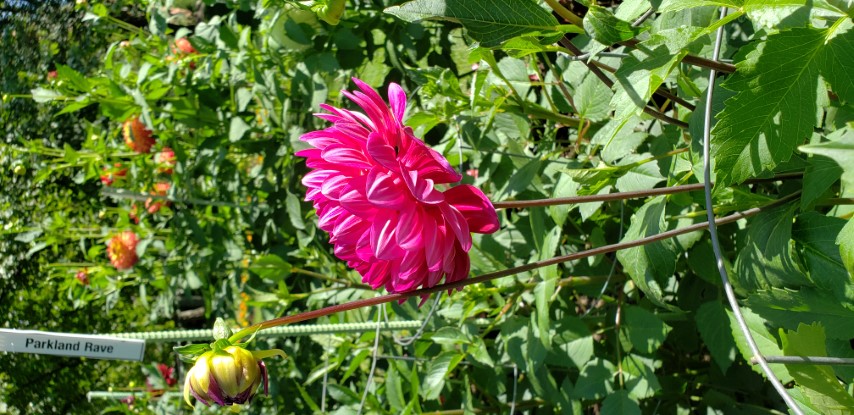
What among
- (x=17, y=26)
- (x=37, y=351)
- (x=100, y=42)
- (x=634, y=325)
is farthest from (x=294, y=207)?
(x=17, y=26)

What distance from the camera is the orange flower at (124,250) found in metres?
2.07

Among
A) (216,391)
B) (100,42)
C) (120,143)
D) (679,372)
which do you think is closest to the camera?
(216,391)

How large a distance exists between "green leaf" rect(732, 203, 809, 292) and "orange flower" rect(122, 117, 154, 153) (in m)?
1.43

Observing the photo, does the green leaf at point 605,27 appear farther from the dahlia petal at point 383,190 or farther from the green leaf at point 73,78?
the green leaf at point 73,78

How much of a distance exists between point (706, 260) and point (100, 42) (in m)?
2.51

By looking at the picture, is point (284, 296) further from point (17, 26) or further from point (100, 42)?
point (17, 26)

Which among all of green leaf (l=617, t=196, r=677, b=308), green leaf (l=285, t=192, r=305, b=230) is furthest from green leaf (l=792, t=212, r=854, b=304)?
green leaf (l=285, t=192, r=305, b=230)

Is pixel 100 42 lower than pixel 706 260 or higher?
higher

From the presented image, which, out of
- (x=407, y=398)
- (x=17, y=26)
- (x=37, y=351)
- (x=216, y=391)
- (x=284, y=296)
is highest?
(x=17, y=26)

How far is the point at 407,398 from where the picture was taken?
1.39 m

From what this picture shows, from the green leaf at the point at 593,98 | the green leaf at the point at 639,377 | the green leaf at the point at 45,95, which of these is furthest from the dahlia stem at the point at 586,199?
the green leaf at the point at 45,95

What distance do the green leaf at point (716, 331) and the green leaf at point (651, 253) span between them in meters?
0.20

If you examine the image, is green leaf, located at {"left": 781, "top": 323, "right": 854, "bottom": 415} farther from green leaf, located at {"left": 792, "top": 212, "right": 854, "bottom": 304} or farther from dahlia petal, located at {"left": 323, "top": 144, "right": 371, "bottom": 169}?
dahlia petal, located at {"left": 323, "top": 144, "right": 371, "bottom": 169}

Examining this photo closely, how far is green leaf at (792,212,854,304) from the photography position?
25.1 inches
